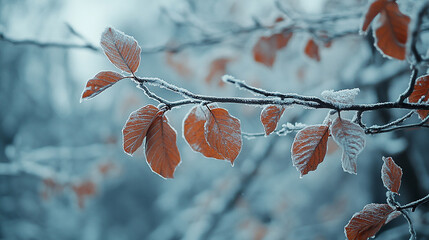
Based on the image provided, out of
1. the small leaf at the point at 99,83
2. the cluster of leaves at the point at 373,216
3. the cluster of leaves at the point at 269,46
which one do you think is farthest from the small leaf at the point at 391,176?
the cluster of leaves at the point at 269,46

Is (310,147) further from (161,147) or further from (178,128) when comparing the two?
(178,128)

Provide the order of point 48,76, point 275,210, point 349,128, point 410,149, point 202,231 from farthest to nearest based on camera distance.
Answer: point 48,76 → point 275,210 → point 202,231 → point 410,149 → point 349,128

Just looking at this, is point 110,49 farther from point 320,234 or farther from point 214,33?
point 320,234

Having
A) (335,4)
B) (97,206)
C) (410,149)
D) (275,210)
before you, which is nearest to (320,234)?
(275,210)

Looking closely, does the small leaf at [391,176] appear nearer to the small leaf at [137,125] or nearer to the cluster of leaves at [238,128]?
the cluster of leaves at [238,128]

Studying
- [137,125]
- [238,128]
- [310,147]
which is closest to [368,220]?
[310,147]

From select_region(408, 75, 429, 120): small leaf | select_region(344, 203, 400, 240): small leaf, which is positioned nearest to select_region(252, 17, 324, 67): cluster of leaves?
select_region(408, 75, 429, 120): small leaf

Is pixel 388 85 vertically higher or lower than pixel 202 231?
higher
